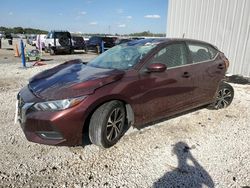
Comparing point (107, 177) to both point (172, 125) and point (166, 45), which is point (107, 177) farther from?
point (166, 45)

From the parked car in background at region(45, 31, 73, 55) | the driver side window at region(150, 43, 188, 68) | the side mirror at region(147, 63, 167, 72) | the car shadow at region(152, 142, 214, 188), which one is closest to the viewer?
the car shadow at region(152, 142, 214, 188)

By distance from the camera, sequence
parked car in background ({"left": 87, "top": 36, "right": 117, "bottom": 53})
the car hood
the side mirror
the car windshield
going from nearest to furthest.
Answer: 1. the car hood
2. the side mirror
3. the car windshield
4. parked car in background ({"left": 87, "top": 36, "right": 117, "bottom": 53})

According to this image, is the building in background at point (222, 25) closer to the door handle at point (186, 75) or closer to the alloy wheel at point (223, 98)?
the alloy wheel at point (223, 98)

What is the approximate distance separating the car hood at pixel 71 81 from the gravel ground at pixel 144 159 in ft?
2.84

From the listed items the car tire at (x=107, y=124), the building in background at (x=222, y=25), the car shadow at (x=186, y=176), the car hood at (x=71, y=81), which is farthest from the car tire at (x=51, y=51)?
the car shadow at (x=186, y=176)

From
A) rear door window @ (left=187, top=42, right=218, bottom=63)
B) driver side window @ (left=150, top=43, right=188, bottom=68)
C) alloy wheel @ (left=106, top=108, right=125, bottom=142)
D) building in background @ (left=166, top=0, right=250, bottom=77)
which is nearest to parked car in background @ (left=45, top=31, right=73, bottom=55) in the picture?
building in background @ (left=166, top=0, right=250, bottom=77)

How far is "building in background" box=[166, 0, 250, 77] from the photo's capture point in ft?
30.0

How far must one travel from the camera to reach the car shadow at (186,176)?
2859 millimetres

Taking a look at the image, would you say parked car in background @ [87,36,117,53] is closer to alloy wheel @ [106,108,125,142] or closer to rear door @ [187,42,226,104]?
rear door @ [187,42,226,104]

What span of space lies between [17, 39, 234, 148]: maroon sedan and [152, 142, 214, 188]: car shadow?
0.94 metres

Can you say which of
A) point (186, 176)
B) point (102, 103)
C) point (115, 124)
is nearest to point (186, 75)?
point (115, 124)

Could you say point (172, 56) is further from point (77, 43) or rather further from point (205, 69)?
point (77, 43)

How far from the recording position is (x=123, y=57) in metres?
4.23

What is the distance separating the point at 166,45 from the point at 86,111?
6.31 feet
